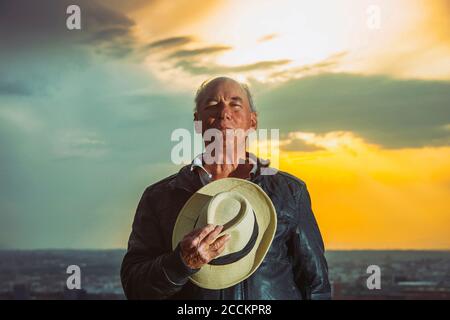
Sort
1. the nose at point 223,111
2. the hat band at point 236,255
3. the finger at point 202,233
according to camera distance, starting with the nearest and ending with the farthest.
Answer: the finger at point 202,233 < the hat band at point 236,255 < the nose at point 223,111

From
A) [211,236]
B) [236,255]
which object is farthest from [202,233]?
[236,255]

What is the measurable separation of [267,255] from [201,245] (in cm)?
32

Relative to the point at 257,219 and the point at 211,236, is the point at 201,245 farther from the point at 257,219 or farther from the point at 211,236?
the point at 257,219

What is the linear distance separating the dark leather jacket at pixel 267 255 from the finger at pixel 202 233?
203mm

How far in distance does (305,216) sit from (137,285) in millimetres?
743

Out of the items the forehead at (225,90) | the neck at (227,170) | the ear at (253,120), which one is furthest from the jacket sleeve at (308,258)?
the forehead at (225,90)

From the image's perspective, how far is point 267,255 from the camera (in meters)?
2.68

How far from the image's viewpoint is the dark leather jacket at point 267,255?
267 centimetres

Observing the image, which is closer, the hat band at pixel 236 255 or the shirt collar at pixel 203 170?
the hat band at pixel 236 255

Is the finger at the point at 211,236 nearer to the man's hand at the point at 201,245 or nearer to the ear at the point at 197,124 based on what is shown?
the man's hand at the point at 201,245

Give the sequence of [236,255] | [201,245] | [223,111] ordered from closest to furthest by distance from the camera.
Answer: [201,245] < [236,255] < [223,111]

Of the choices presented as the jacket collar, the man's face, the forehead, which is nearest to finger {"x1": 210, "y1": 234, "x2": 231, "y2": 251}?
the jacket collar

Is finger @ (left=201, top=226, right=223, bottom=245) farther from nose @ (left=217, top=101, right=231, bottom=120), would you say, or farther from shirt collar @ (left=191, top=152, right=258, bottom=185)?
nose @ (left=217, top=101, right=231, bottom=120)
